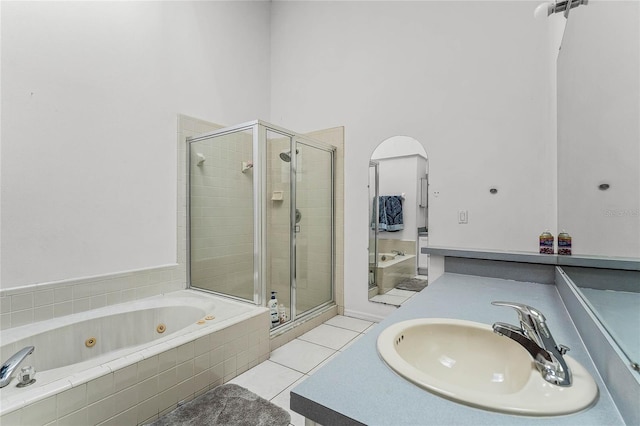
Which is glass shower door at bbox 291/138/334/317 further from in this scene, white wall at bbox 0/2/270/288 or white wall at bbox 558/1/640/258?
white wall at bbox 558/1/640/258

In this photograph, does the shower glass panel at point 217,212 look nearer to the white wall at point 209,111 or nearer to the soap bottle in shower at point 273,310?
the white wall at point 209,111

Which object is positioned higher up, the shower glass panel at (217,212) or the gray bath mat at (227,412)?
the shower glass panel at (217,212)

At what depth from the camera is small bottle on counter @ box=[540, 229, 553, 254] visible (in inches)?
71.2

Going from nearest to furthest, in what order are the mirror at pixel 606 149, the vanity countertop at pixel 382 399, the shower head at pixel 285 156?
the vanity countertop at pixel 382 399 → the mirror at pixel 606 149 → the shower head at pixel 285 156

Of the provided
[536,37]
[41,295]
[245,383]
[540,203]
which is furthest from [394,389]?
[536,37]

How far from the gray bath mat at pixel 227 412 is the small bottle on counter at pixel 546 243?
1753 mm

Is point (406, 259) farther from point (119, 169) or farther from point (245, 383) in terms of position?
point (119, 169)

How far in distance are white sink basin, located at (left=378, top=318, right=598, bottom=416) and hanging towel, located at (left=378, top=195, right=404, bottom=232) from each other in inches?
62.7

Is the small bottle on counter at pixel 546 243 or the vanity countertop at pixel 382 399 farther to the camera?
the small bottle on counter at pixel 546 243

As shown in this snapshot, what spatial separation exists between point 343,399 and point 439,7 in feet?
9.26

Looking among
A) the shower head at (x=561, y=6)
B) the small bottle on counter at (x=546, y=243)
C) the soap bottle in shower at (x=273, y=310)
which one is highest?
the shower head at (x=561, y=6)

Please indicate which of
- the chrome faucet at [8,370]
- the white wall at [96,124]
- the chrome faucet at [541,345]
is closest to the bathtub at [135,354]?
the chrome faucet at [8,370]

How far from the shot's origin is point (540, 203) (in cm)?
197

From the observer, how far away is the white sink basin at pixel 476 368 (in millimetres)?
586
